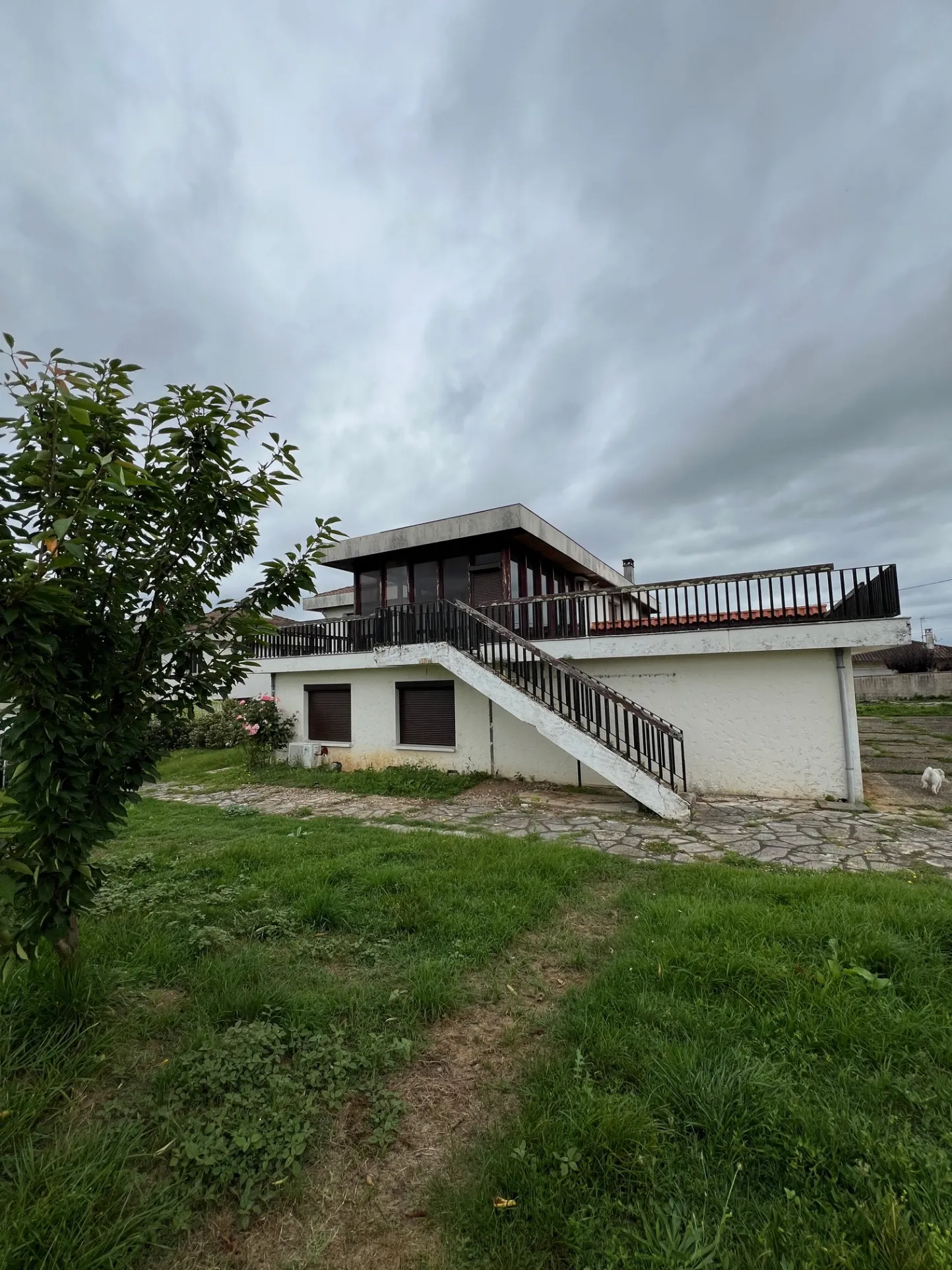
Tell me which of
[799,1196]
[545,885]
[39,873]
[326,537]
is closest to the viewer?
[799,1196]

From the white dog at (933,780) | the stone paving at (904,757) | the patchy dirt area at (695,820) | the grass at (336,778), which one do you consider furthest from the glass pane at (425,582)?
the white dog at (933,780)

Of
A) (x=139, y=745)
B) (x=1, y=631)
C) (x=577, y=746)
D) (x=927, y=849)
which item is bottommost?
(x=927, y=849)

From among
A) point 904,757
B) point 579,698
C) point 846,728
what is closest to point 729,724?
point 846,728

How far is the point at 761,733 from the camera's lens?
8469mm

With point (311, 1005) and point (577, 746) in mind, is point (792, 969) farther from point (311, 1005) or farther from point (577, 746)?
point (577, 746)

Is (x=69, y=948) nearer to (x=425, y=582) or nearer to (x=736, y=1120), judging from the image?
(x=736, y=1120)

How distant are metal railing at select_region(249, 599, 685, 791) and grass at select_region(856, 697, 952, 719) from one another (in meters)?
14.2

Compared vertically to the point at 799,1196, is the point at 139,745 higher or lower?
higher

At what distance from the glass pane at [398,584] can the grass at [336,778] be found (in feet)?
13.0

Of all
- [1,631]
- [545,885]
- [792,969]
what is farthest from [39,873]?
[792,969]

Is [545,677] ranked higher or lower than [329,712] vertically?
higher

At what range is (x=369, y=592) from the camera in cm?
1388

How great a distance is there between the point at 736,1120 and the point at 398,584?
39.3 ft

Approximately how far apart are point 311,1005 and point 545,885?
2.25 metres
